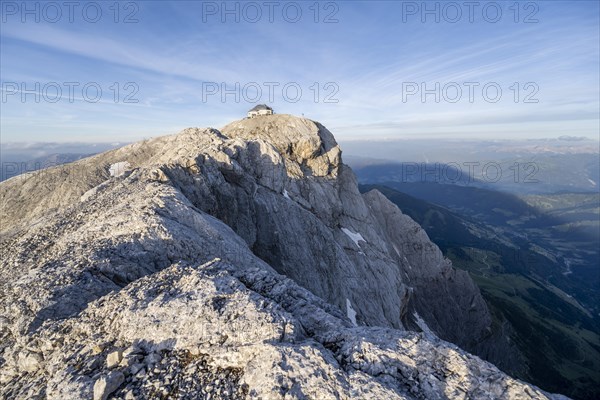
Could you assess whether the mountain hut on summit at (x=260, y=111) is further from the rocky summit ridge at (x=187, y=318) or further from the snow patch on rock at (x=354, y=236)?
the rocky summit ridge at (x=187, y=318)

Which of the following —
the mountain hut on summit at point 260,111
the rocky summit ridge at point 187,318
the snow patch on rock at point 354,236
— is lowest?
the snow patch on rock at point 354,236

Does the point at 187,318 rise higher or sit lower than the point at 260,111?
lower

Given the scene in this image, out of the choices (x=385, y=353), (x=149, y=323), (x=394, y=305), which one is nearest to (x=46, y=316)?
(x=149, y=323)

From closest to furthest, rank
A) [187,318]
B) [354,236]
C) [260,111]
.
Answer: [187,318], [354,236], [260,111]

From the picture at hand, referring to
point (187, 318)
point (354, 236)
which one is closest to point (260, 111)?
point (354, 236)

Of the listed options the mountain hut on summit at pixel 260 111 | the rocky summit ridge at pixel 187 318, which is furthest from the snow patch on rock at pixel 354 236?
the mountain hut on summit at pixel 260 111

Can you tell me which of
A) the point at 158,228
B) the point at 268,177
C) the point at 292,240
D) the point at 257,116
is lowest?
the point at 292,240

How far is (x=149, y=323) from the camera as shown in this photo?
14719 mm

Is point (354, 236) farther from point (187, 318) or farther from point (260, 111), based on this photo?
point (187, 318)

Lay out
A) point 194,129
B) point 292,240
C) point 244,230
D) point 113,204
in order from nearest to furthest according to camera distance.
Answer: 1. point 113,204
2. point 244,230
3. point 292,240
4. point 194,129

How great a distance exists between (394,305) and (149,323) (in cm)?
6215

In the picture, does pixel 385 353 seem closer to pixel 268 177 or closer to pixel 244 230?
pixel 244 230

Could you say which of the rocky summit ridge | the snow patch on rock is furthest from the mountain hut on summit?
the rocky summit ridge

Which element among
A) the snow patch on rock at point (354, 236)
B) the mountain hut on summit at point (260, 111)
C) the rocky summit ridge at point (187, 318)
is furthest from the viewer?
the mountain hut on summit at point (260, 111)
